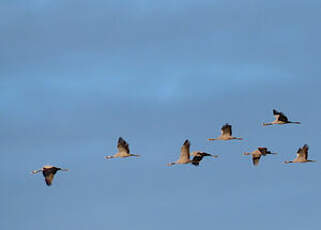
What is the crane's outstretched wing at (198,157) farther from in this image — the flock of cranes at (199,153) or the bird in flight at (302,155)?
the bird in flight at (302,155)

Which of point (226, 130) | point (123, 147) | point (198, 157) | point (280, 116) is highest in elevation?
point (280, 116)

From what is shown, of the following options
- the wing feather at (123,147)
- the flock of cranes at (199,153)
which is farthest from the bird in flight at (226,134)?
the wing feather at (123,147)

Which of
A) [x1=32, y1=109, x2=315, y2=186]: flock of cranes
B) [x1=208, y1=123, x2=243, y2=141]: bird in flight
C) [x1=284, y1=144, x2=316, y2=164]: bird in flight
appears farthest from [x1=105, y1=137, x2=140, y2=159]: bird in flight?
[x1=284, y1=144, x2=316, y2=164]: bird in flight

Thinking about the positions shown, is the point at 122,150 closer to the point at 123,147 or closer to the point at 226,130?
the point at 123,147

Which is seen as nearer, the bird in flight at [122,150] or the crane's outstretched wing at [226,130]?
the bird in flight at [122,150]

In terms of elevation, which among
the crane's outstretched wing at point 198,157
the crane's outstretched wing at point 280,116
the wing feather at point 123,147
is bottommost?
the crane's outstretched wing at point 198,157

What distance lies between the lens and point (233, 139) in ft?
468

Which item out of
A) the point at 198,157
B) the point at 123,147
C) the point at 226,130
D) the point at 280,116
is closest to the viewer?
the point at 123,147

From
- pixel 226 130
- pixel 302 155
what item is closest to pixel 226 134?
pixel 226 130

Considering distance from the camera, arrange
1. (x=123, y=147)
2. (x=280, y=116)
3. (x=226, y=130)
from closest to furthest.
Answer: (x=123, y=147) → (x=280, y=116) → (x=226, y=130)

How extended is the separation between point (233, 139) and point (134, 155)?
440 inches

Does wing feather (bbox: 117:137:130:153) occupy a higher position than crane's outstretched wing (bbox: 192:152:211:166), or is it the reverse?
wing feather (bbox: 117:137:130:153)

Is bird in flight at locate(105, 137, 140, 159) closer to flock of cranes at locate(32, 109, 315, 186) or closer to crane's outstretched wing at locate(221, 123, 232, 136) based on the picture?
flock of cranes at locate(32, 109, 315, 186)

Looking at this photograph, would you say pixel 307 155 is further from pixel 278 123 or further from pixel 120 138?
pixel 120 138
